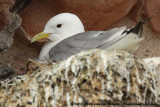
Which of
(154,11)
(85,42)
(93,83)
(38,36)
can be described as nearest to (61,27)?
(38,36)

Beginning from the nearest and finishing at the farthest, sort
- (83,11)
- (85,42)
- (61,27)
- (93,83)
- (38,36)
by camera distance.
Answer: (93,83) → (85,42) → (38,36) → (61,27) → (83,11)

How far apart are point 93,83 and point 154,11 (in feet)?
3.98

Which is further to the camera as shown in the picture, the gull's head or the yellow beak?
the gull's head

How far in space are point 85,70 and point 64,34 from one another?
78 centimetres

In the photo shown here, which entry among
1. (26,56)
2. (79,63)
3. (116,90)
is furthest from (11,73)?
(116,90)

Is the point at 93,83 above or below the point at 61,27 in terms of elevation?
below

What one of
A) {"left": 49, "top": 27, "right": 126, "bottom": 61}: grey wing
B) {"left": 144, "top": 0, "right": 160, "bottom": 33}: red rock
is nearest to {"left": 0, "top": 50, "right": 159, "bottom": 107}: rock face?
{"left": 49, "top": 27, "right": 126, "bottom": 61}: grey wing

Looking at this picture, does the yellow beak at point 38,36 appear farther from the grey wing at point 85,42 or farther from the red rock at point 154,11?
the red rock at point 154,11

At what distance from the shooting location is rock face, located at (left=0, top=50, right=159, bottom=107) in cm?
152

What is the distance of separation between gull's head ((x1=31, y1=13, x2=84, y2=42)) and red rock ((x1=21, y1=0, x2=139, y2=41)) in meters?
0.19

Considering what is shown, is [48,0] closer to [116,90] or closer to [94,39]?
[94,39]

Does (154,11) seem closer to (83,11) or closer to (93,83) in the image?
(83,11)

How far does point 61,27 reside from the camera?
7.56 ft

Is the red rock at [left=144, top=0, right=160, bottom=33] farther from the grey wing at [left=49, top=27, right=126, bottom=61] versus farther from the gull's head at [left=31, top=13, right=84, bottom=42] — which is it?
the grey wing at [left=49, top=27, right=126, bottom=61]
